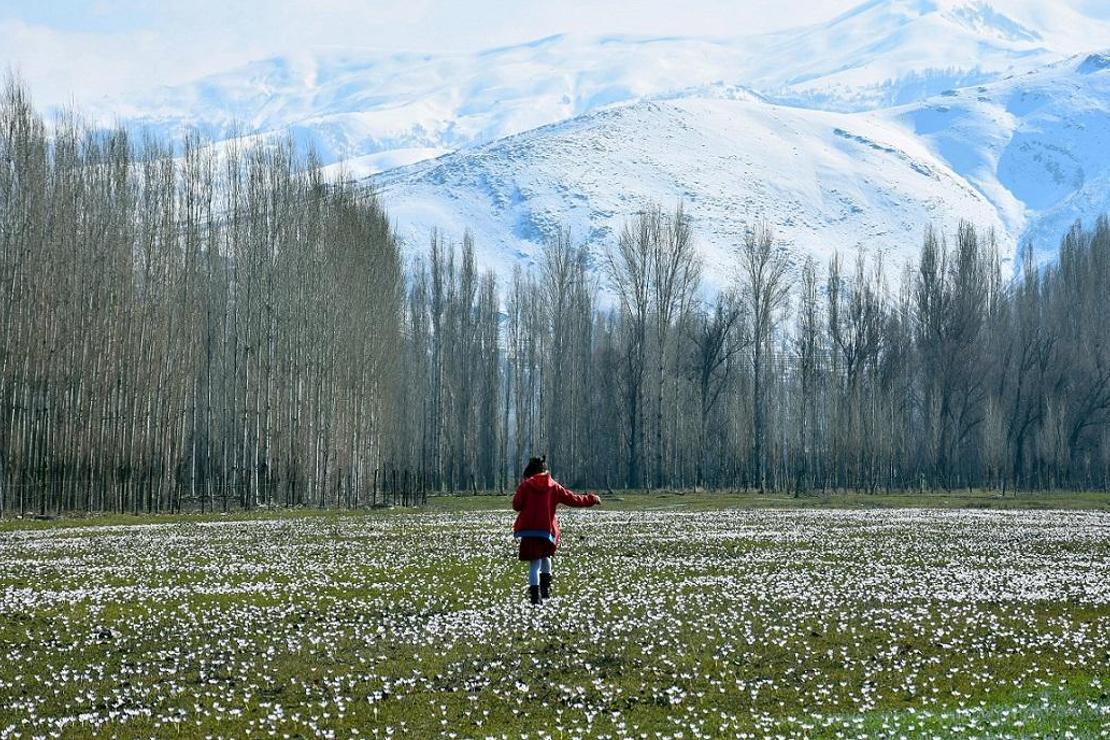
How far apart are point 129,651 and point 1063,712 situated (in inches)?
396

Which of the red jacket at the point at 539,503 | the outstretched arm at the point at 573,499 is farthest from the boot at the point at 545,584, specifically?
the outstretched arm at the point at 573,499

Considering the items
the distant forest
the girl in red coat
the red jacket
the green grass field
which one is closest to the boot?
the girl in red coat

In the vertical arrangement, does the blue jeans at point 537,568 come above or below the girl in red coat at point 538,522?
below

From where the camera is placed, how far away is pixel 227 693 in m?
12.1

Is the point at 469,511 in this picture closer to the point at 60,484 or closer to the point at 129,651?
the point at 60,484

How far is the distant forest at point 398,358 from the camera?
4644 centimetres

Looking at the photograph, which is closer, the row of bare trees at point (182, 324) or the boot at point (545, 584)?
the boot at point (545, 584)

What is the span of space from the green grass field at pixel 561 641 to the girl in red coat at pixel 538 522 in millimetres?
615

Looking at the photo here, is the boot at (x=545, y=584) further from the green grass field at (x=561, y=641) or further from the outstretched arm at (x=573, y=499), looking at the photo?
the outstretched arm at (x=573, y=499)

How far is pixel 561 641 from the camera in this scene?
1494 centimetres

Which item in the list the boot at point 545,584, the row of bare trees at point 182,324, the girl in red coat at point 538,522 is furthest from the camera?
the row of bare trees at point 182,324

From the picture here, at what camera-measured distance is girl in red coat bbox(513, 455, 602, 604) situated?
18.3 m

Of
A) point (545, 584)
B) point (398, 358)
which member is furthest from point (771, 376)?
point (545, 584)

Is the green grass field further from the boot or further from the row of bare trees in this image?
the row of bare trees
